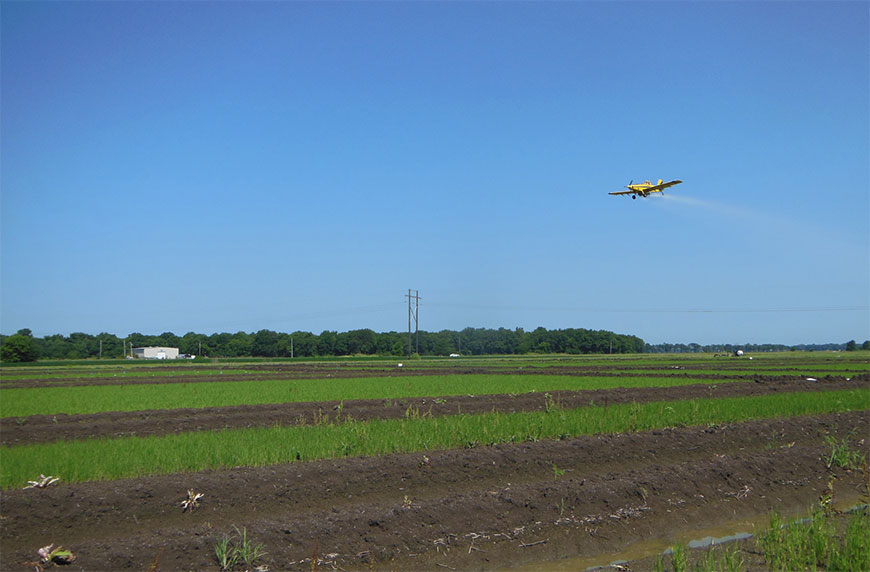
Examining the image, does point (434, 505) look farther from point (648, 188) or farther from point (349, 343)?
point (349, 343)

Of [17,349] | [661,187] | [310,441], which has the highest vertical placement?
[661,187]

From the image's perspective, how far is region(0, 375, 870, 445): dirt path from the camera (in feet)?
60.7

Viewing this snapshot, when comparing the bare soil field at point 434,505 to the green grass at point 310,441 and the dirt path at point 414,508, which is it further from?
the green grass at point 310,441

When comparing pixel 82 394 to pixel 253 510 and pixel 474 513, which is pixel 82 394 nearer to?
pixel 253 510

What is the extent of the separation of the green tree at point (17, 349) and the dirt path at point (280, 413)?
96536 millimetres

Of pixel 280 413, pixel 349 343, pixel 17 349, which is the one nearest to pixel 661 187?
pixel 280 413

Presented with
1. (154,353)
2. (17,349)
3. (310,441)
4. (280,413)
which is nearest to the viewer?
(310,441)

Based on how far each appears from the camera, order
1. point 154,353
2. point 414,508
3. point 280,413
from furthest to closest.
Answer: point 154,353 → point 280,413 → point 414,508

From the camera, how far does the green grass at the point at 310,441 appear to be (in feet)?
40.3

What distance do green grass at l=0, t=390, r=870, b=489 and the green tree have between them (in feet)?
338

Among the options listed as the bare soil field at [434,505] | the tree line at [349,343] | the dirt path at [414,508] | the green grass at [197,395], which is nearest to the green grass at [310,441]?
the bare soil field at [434,505]

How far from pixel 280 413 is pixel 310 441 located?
7.72 m

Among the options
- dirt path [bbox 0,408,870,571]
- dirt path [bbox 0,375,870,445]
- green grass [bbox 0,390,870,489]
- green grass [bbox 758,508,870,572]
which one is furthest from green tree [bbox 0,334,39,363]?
green grass [bbox 758,508,870,572]

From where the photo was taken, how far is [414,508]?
9.74 meters
